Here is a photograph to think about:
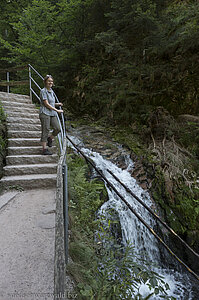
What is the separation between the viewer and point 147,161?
6020mm

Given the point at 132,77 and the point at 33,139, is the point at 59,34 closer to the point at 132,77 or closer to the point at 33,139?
the point at 132,77

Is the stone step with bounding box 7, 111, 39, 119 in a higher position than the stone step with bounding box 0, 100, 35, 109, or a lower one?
lower

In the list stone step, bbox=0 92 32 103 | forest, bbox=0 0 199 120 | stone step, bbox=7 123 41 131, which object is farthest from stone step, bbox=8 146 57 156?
forest, bbox=0 0 199 120

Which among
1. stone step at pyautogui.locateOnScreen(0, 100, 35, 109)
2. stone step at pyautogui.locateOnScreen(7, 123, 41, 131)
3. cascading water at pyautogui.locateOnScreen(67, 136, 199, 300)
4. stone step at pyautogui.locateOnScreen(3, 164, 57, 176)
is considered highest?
stone step at pyautogui.locateOnScreen(0, 100, 35, 109)

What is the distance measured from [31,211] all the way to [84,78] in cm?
986

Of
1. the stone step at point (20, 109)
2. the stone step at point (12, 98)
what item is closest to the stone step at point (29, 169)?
the stone step at point (20, 109)

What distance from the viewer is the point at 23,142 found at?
17.2 feet

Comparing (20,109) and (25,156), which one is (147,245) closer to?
(25,156)

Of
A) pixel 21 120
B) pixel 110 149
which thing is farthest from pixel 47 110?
Result: pixel 110 149

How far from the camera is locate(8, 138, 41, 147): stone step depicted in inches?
202

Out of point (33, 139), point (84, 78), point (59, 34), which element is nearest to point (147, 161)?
point (33, 139)

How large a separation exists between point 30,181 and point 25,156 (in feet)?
2.82

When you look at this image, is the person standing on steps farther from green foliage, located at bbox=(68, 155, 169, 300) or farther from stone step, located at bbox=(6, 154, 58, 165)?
green foliage, located at bbox=(68, 155, 169, 300)

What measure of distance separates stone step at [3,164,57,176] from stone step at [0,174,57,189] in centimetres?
17
